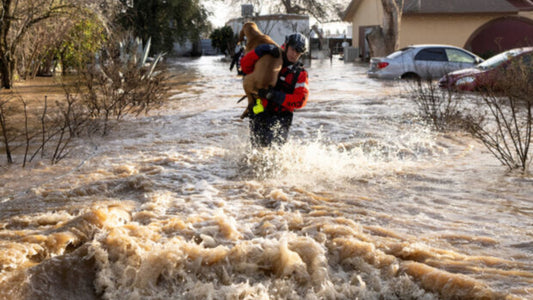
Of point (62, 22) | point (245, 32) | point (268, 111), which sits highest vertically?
point (62, 22)

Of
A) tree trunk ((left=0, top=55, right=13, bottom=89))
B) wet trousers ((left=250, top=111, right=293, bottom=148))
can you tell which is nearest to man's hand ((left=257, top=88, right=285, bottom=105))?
wet trousers ((left=250, top=111, right=293, bottom=148))

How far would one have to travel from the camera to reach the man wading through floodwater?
4945mm

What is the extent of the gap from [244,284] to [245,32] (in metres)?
3.40

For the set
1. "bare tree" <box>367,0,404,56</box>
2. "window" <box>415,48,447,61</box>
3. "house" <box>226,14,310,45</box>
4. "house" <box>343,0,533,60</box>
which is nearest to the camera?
"window" <box>415,48,447,61</box>

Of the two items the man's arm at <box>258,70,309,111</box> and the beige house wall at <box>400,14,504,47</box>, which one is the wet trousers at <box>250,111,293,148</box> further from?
the beige house wall at <box>400,14,504,47</box>

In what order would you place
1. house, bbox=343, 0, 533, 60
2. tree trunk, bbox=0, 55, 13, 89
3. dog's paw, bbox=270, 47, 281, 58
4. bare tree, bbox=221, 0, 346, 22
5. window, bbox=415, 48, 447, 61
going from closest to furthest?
dog's paw, bbox=270, 47, 281, 58 → tree trunk, bbox=0, 55, 13, 89 → window, bbox=415, 48, 447, 61 → house, bbox=343, 0, 533, 60 → bare tree, bbox=221, 0, 346, 22

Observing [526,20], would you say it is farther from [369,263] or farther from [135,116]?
[369,263]

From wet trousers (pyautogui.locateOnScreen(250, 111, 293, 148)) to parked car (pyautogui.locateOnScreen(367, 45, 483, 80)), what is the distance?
11.4 metres

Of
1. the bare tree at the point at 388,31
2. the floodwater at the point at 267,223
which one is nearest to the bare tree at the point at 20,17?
the floodwater at the point at 267,223

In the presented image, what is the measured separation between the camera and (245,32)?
5555mm

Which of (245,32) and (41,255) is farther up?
(245,32)

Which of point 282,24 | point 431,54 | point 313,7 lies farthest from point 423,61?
point 313,7

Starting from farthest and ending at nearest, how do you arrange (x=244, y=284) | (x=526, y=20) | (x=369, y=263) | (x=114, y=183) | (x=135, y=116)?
(x=526, y=20) < (x=135, y=116) < (x=114, y=183) < (x=369, y=263) < (x=244, y=284)

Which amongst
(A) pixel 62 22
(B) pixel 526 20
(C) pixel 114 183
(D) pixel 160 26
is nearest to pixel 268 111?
(C) pixel 114 183
